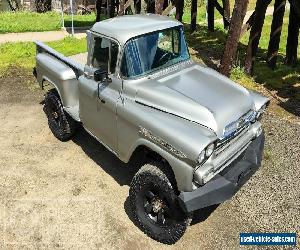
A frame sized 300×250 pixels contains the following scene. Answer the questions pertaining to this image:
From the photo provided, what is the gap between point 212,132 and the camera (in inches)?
182

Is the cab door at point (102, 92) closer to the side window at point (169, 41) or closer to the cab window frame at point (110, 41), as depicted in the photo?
the cab window frame at point (110, 41)

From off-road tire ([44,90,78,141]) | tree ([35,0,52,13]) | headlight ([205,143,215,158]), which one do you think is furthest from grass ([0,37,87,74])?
tree ([35,0,52,13])

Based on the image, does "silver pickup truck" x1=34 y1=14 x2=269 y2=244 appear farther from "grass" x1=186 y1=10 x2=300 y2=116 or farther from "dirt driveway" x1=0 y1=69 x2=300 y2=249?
"grass" x1=186 y1=10 x2=300 y2=116

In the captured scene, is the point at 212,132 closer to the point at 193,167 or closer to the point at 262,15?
the point at 193,167

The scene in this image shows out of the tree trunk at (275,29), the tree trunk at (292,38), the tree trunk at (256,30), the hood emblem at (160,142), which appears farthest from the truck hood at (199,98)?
the tree trunk at (292,38)

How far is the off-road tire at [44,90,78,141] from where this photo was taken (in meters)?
7.08

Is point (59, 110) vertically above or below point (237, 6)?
below

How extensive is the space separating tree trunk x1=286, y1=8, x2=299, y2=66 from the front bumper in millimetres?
6085

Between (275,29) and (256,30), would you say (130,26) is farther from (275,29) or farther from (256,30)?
(275,29)

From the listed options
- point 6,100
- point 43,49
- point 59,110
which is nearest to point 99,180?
point 59,110

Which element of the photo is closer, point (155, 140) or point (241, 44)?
point (155, 140)

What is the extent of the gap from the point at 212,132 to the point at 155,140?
71cm

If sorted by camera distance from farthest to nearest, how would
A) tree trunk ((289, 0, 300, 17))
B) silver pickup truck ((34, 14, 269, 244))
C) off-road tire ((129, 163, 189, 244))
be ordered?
1. tree trunk ((289, 0, 300, 17))
2. off-road tire ((129, 163, 189, 244))
3. silver pickup truck ((34, 14, 269, 244))

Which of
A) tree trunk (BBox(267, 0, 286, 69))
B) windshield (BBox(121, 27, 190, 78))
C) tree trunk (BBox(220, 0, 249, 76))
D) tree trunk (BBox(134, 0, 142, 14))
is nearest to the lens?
windshield (BBox(121, 27, 190, 78))
